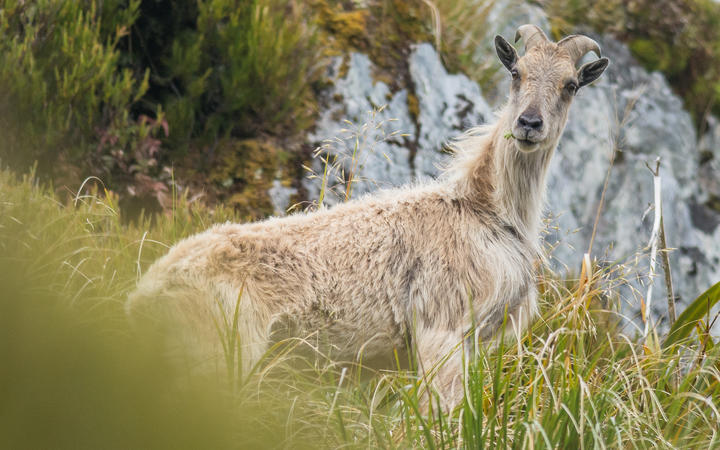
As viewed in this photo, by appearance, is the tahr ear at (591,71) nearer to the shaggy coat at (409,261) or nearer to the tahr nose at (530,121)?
the shaggy coat at (409,261)

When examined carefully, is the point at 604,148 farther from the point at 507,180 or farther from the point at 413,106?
the point at 507,180

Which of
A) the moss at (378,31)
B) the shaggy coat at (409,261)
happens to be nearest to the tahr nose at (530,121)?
the shaggy coat at (409,261)

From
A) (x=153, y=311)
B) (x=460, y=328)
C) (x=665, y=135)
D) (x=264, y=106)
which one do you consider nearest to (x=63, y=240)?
(x=153, y=311)

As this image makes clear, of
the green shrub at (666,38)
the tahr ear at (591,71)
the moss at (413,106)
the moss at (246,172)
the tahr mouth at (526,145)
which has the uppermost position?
the green shrub at (666,38)

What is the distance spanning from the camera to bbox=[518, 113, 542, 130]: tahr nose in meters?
4.56

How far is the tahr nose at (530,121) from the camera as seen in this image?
4.56m

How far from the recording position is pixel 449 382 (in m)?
4.14

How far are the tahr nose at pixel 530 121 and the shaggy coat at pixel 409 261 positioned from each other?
0.04 ft

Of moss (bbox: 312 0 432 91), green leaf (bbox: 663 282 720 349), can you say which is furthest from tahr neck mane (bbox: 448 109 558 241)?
moss (bbox: 312 0 432 91)

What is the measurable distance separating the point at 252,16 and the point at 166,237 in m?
3.28

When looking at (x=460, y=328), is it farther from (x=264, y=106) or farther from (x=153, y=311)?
(x=264, y=106)

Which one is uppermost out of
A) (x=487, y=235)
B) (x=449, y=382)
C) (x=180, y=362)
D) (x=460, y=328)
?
(x=180, y=362)

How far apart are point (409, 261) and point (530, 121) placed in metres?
1.24

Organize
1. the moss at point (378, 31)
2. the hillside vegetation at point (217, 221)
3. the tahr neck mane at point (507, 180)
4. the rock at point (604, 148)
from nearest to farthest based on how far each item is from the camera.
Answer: the hillside vegetation at point (217, 221)
the tahr neck mane at point (507, 180)
the rock at point (604, 148)
the moss at point (378, 31)
